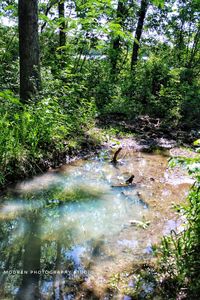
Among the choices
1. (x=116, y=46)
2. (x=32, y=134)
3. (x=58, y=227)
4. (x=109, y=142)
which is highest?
(x=116, y=46)

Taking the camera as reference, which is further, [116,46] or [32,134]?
[116,46]

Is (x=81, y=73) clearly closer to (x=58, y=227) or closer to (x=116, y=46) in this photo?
(x=116, y=46)

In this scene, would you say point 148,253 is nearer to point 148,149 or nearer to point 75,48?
point 148,149

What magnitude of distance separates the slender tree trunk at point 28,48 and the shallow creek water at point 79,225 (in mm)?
2175

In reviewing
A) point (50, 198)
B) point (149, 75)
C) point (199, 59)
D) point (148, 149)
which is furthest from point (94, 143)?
point (199, 59)

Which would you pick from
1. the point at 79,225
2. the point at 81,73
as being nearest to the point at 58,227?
the point at 79,225

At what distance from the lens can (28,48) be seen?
266 inches

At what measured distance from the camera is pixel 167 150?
7.60m

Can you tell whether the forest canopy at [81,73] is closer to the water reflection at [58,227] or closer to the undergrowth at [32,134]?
the undergrowth at [32,134]

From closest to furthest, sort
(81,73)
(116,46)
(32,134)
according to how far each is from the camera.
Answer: (32,134) → (81,73) → (116,46)

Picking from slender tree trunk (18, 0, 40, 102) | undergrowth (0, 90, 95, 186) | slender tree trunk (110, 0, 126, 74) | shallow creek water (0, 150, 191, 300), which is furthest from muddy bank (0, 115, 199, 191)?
slender tree trunk (110, 0, 126, 74)

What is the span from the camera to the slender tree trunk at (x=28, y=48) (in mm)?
6543

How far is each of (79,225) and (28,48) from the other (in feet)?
14.9

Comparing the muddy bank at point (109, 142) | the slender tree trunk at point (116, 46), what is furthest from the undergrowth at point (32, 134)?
the slender tree trunk at point (116, 46)
